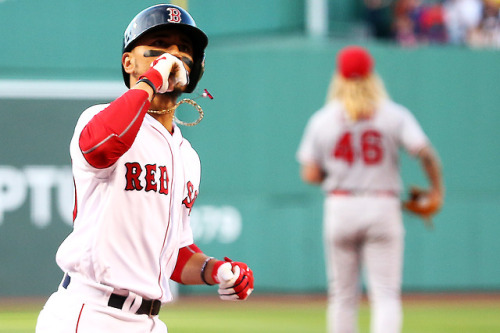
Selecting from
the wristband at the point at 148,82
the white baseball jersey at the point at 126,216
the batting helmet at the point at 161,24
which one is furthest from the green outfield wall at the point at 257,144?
the wristband at the point at 148,82

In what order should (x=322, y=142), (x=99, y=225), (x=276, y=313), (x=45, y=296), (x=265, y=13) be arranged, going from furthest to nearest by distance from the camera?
(x=265, y=13) → (x=45, y=296) → (x=276, y=313) → (x=322, y=142) → (x=99, y=225)

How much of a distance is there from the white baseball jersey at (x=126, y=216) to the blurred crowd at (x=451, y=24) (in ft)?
36.0

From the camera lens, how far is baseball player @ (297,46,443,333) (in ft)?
19.6

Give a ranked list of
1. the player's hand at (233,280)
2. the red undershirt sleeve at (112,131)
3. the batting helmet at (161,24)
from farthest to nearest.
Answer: the player's hand at (233,280) → the batting helmet at (161,24) → the red undershirt sleeve at (112,131)

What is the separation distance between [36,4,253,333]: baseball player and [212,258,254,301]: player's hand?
0.19 m

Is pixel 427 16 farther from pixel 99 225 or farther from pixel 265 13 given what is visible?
pixel 99 225

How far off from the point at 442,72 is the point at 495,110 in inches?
35.2

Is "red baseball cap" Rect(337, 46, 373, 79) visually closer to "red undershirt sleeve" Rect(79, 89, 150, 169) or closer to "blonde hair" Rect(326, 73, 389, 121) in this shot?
"blonde hair" Rect(326, 73, 389, 121)

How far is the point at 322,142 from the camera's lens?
6242 mm

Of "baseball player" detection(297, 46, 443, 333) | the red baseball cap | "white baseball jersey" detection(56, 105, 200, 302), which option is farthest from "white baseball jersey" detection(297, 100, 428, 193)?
"white baseball jersey" detection(56, 105, 200, 302)

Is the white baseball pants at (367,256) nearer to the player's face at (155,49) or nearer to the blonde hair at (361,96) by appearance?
the blonde hair at (361,96)

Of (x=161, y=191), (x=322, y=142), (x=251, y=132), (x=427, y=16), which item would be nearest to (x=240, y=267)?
(x=161, y=191)

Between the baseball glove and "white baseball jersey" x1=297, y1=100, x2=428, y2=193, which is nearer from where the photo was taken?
"white baseball jersey" x1=297, y1=100, x2=428, y2=193

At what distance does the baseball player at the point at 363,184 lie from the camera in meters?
5.98
